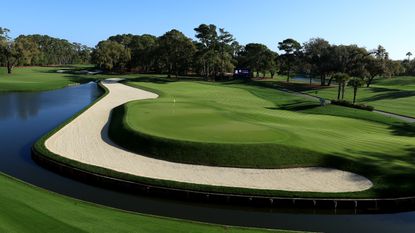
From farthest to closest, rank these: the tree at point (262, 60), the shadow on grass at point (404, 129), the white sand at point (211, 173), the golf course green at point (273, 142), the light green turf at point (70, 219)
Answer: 1. the tree at point (262, 60)
2. the shadow on grass at point (404, 129)
3. the golf course green at point (273, 142)
4. the white sand at point (211, 173)
5. the light green turf at point (70, 219)

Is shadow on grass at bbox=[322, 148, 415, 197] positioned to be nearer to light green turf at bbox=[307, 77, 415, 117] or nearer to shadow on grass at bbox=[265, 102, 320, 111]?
light green turf at bbox=[307, 77, 415, 117]

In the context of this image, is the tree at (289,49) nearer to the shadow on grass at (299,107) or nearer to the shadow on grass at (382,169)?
the shadow on grass at (299,107)

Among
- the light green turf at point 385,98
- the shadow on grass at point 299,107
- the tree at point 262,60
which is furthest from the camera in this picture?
the tree at point 262,60

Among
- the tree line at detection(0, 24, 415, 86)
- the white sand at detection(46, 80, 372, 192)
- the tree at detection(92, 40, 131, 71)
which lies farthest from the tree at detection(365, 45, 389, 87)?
the tree at detection(92, 40, 131, 71)

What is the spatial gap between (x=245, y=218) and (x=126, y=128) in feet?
49.7

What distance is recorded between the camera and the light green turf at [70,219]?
13961 millimetres

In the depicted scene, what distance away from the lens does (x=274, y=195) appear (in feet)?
63.3

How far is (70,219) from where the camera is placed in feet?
48.7

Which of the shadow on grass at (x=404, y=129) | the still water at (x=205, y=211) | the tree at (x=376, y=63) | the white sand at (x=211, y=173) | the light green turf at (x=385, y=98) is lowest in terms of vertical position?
the still water at (x=205, y=211)

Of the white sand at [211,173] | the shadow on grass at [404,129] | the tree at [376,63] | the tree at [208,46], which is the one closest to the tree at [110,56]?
the tree at [208,46]

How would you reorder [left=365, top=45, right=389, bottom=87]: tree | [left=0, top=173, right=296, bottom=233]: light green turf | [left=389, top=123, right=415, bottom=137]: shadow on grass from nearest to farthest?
[left=0, top=173, right=296, bottom=233]: light green turf → [left=389, top=123, right=415, bottom=137]: shadow on grass → [left=365, top=45, right=389, bottom=87]: tree

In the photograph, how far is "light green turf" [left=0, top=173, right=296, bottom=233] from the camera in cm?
1396

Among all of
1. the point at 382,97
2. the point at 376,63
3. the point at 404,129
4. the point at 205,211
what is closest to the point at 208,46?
the point at 376,63

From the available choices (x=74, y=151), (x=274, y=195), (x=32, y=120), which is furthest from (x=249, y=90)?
(x=274, y=195)
